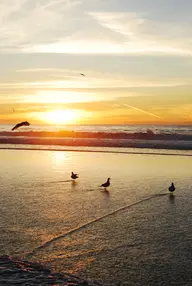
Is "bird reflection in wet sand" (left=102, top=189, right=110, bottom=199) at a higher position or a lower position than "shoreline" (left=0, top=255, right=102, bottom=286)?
higher

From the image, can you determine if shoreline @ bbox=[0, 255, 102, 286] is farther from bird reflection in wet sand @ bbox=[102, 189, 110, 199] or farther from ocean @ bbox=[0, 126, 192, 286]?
bird reflection in wet sand @ bbox=[102, 189, 110, 199]

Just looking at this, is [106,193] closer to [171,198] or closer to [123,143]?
→ [171,198]

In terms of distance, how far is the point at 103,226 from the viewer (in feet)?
34.5

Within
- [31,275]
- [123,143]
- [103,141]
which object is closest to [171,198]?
[31,275]

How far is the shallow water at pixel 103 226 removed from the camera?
7785 mm

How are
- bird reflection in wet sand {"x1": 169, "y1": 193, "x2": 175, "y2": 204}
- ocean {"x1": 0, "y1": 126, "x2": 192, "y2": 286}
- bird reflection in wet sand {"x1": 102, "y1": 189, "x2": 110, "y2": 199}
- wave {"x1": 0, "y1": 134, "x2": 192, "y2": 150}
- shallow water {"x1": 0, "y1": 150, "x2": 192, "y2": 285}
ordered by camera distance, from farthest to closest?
wave {"x1": 0, "y1": 134, "x2": 192, "y2": 150} → bird reflection in wet sand {"x1": 102, "y1": 189, "x2": 110, "y2": 199} → bird reflection in wet sand {"x1": 169, "y1": 193, "x2": 175, "y2": 204} → shallow water {"x1": 0, "y1": 150, "x2": 192, "y2": 285} → ocean {"x1": 0, "y1": 126, "x2": 192, "y2": 286}

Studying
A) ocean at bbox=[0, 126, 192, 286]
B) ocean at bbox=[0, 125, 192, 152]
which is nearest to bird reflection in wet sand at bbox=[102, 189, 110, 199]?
ocean at bbox=[0, 126, 192, 286]

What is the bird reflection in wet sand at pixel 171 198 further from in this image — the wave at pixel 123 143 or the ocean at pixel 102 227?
the wave at pixel 123 143

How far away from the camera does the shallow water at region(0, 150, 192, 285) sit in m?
7.79

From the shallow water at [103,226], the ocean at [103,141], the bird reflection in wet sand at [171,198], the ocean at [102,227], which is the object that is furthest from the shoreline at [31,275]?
the ocean at [103,141]

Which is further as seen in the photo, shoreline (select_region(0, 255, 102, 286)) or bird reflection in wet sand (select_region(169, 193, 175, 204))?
bird reflection in wet sand (select_region(169, 193, 175, 204))

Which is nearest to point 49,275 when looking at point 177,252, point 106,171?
point 177,252

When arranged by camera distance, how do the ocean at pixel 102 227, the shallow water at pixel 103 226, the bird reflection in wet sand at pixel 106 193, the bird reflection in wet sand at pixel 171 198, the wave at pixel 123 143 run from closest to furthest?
the ocean at pixel 102 227 < the shallow water at pixel 103 226 < the bird reflection in wet sand at pixel 171 198 < the bird reflection in wet sand at pixel 106 193 < the wave at pixel 123 143

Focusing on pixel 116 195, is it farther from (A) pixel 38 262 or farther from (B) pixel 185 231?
(A) pixel 38 262
